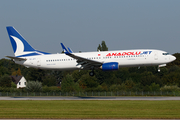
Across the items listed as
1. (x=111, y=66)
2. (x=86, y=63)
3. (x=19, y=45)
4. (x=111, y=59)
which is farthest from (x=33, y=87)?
(x=111, y=66)

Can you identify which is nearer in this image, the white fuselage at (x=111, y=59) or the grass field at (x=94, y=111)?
the grass field at (x=94, y=111)

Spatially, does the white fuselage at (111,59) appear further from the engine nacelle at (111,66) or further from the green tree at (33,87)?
the green tree at (33,87)

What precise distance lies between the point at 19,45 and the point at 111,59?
1703 cm

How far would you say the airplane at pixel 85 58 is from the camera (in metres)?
43.4

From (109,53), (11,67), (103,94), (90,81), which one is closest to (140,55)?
(109,53)

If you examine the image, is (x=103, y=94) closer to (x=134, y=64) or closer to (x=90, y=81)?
(x=134, y=64)

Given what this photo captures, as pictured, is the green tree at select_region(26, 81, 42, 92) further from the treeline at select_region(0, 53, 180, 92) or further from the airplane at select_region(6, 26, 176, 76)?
the airplane at select_region(6, 26, 176, 76)

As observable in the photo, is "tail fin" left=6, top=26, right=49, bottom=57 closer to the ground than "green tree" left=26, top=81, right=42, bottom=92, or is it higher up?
higher up

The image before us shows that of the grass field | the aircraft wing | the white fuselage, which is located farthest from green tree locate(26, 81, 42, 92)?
the grass field

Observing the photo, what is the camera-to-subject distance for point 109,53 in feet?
147

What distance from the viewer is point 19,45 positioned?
4950cm

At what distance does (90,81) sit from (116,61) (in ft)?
162

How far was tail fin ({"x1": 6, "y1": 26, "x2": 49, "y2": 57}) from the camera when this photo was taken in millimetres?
48875

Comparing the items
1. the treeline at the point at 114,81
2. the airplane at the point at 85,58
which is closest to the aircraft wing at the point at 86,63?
the airplane at the point at 85,58
